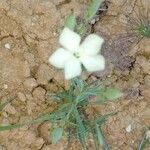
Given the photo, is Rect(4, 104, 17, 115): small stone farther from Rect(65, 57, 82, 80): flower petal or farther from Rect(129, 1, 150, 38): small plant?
Rect(129, 1, 150, 38): small plant

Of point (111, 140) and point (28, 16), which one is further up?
point (28, 16)

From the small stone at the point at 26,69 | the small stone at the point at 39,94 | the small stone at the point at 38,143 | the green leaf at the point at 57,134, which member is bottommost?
the small stone at the point at 38,143

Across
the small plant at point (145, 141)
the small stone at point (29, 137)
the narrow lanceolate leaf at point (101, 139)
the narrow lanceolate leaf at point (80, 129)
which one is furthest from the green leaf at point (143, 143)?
the small stone at point (29, 137)

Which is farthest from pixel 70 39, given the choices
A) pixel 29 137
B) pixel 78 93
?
pixel 29 137

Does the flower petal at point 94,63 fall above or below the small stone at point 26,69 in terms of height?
above

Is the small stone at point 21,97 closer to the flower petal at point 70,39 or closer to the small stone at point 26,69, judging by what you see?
the small stone at point 26,69

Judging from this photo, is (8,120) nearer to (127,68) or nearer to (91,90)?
(91,90)

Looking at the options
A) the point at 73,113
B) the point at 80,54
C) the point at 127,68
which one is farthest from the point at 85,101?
the point at 80,54
